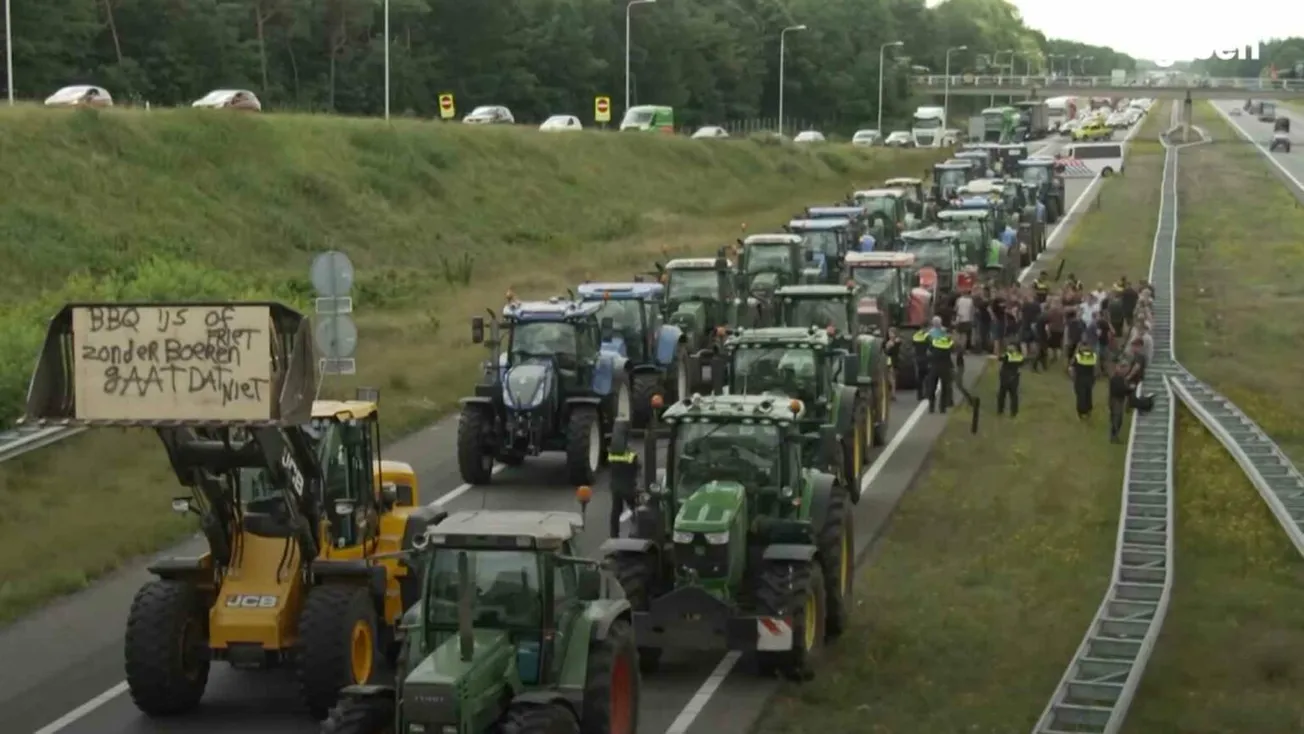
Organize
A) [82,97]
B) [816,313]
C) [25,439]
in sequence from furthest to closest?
[82,97], [816,313], [25,439]

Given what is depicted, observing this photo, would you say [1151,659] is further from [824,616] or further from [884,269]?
[884,269]

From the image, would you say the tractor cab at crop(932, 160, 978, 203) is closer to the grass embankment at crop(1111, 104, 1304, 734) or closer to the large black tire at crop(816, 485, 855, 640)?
the grass embankment at crop(1111, 104, 1304, 734)

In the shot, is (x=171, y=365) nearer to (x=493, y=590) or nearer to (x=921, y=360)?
(x=493, y=590)

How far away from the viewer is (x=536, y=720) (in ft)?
41.0

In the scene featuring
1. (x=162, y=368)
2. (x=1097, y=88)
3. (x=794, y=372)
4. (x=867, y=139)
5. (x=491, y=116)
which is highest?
(x=1097, y=88)

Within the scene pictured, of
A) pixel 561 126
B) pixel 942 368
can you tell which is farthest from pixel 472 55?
pixel 942 368

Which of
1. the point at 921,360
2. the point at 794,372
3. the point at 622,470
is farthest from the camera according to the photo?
A: the point at 921,360

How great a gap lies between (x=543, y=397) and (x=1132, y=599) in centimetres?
891

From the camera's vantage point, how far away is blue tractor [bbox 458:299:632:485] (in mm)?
25656

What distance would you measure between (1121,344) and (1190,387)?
316cm

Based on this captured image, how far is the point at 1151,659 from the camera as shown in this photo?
18.1 metres

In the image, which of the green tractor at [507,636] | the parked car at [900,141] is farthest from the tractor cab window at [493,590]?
the parked car at [900,141]

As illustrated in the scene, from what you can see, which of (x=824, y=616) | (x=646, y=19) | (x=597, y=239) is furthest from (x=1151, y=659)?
(x=646, y=19)

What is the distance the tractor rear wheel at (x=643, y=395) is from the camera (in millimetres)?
28094
